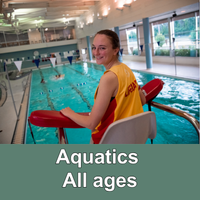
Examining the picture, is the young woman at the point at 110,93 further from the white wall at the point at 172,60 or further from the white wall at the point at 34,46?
the white wall at the point at 34,46

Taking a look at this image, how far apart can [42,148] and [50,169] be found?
0.09 metres

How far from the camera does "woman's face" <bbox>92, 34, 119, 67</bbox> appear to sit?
1125mm

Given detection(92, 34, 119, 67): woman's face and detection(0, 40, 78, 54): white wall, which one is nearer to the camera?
detection(92, 34, 119, 67): woman's face

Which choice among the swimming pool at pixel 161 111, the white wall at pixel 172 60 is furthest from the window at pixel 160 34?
the swimming pool at pixel 161 111

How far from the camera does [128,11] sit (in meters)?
11.0

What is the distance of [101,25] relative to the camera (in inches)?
622

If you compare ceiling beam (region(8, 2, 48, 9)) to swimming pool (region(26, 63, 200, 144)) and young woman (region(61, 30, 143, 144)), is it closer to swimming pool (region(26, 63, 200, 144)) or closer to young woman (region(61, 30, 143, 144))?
swimming pool (region(26, 63, 200, 144))

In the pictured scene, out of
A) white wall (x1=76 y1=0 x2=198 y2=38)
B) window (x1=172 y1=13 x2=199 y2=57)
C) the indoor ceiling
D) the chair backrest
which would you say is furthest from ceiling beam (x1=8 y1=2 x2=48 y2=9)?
the chair backrest

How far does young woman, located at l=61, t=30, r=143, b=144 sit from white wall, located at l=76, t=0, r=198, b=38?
23.0 ft

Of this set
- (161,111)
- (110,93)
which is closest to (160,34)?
(161,111)

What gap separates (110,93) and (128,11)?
11235 mm

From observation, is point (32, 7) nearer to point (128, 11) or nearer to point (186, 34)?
point (128, 11)

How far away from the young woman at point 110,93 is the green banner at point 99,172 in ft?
0.99

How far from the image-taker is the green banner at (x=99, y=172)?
0.69 meters
